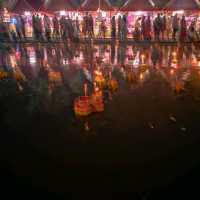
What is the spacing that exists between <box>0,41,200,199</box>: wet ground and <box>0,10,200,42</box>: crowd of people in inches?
374

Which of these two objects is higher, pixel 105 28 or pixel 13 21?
pixel 13 21

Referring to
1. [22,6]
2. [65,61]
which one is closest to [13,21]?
[22,6]

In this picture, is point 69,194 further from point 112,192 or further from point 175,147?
point 175,147

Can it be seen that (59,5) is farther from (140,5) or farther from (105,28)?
(140,5)

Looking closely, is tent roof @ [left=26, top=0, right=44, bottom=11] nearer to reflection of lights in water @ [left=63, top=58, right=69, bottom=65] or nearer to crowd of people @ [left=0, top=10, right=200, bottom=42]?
crowd of people @ [left=0, top=10, right=200, bottom=42]

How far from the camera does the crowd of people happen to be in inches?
850

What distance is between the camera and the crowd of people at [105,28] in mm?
21578

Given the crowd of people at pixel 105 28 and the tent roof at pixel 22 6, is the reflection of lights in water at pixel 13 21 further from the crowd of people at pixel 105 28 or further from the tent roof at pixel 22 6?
the tent roof at pixel 22 6

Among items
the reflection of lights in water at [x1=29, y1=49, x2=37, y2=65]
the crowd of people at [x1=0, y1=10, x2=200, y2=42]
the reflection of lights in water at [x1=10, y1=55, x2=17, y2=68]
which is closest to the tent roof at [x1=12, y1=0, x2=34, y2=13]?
the crowd of people at [x1=0, y1=10, x2=200, y2=42]

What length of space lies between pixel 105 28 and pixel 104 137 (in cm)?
1721

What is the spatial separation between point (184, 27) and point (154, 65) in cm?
853

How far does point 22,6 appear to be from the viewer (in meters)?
A: 24.2

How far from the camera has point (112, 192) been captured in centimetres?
534

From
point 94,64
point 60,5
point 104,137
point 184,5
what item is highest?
point 60,5
